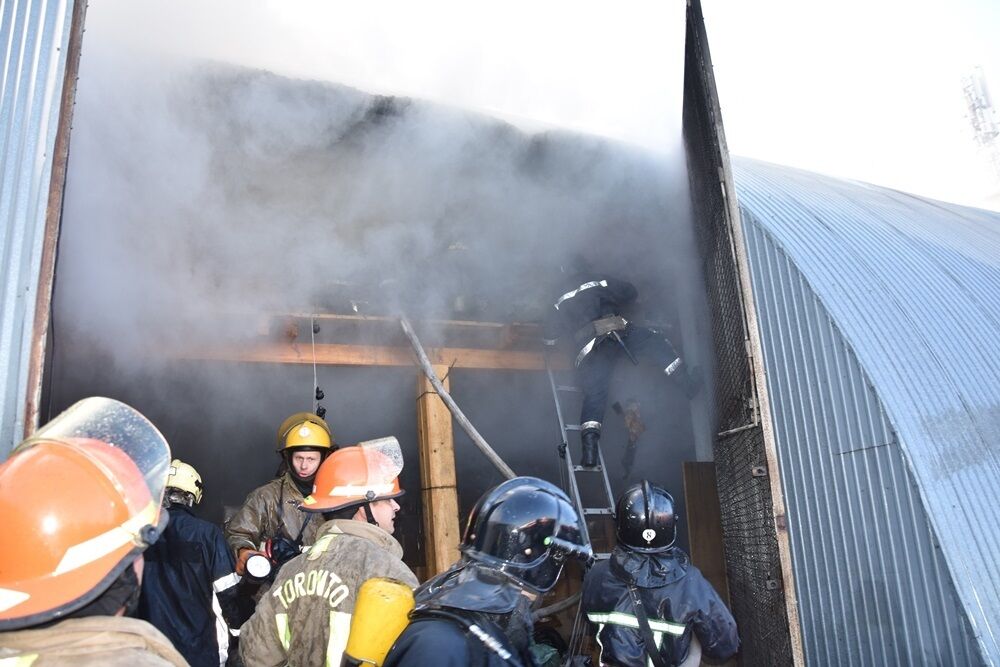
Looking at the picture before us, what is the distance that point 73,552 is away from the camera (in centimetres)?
132

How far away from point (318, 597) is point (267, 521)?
189cm

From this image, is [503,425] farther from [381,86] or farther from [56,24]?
[56,24]

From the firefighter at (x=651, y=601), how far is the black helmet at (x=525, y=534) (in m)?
1.13

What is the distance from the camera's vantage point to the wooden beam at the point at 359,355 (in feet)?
15.8

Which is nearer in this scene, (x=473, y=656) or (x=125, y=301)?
(x=473, y=656)

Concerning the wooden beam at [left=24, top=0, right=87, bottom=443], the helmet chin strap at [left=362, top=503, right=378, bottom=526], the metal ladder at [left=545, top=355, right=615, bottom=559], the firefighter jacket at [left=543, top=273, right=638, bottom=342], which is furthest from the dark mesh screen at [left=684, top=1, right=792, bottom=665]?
the wooden beam at [left=24, top=0, right=87, bottom=443]

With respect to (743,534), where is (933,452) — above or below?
above

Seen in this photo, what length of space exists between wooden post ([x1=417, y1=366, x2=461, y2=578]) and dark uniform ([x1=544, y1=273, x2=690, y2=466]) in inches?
43.5

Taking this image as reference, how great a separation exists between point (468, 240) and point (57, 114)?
3512 mm

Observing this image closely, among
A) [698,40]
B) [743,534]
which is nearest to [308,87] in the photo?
[698,40]

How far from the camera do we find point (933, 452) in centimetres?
397

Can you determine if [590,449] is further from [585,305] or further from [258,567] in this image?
[258,567]

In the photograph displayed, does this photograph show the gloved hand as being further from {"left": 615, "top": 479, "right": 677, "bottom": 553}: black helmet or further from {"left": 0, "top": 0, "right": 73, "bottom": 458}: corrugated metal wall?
{"left": 615, "top": 479, "right": 677, "bottom": 553}: black helmet

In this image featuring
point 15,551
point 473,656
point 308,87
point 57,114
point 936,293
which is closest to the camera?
point 15,551
